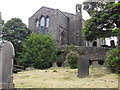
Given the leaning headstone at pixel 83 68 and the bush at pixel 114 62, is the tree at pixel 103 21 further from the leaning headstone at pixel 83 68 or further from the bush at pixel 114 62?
the leaning headstone at pixel 83 68

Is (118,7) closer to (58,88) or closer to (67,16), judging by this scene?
(58,88)

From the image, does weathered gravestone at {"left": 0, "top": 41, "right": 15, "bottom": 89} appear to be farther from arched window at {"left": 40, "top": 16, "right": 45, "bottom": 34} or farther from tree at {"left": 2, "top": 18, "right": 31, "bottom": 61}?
arched window at {"left": 40, "top": 16, "right": 45, "bottom": 34}

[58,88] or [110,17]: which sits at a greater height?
[110,17]

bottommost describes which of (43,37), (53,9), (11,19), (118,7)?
(43,37)

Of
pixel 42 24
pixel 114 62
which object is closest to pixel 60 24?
pixel 42 24

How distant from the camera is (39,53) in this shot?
18.1 m

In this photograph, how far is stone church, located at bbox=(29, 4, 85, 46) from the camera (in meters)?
29.8

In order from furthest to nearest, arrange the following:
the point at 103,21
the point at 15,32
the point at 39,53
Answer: the point at 15,32, the point at 39,53, the point at 103,21

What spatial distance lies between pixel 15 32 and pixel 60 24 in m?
9.04

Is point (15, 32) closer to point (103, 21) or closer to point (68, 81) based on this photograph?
point (103, 21)

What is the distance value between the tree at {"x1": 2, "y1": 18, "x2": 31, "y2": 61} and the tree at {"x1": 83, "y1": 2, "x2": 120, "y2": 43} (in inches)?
506

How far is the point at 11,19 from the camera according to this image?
2639cm

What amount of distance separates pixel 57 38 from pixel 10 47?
22.9 meters

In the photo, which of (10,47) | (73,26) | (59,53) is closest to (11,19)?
(59,53)
